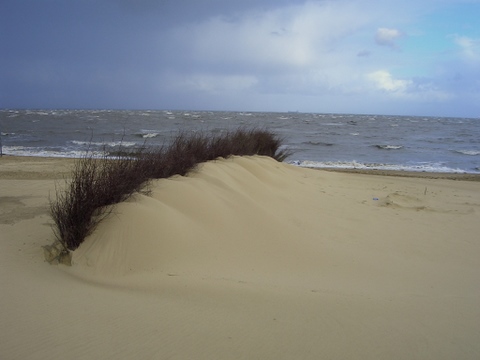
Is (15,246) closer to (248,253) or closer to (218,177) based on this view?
(248,253)

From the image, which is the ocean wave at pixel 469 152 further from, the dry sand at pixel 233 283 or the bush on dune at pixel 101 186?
the bush on dune at pixel 101 186

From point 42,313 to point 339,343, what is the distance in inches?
90.3

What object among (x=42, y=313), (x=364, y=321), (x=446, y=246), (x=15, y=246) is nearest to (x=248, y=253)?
(x=364, y=321)

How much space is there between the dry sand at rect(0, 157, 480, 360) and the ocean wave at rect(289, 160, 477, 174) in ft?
34.5

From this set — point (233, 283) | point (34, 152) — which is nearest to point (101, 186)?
point (233, 283)

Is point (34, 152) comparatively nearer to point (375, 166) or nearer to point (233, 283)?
point (375, 166)

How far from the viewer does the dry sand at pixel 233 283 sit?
8.36 feet

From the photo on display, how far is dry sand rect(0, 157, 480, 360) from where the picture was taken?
100 inches

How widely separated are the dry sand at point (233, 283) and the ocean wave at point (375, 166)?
10521 millimetres

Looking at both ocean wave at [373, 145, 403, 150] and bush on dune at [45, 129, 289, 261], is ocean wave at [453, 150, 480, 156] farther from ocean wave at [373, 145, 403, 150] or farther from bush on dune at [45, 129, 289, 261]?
bush on dune at [45, 129, 289, 261]

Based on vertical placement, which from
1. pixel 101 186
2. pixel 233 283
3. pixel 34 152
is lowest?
pixel 34 152

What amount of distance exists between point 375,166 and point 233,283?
→ 1568cm

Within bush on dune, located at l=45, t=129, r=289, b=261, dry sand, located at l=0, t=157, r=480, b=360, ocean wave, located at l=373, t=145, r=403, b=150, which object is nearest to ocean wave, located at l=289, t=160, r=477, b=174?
ocean wave, located at l=373, t=145, r=403, b=150

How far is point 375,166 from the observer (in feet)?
57.7
